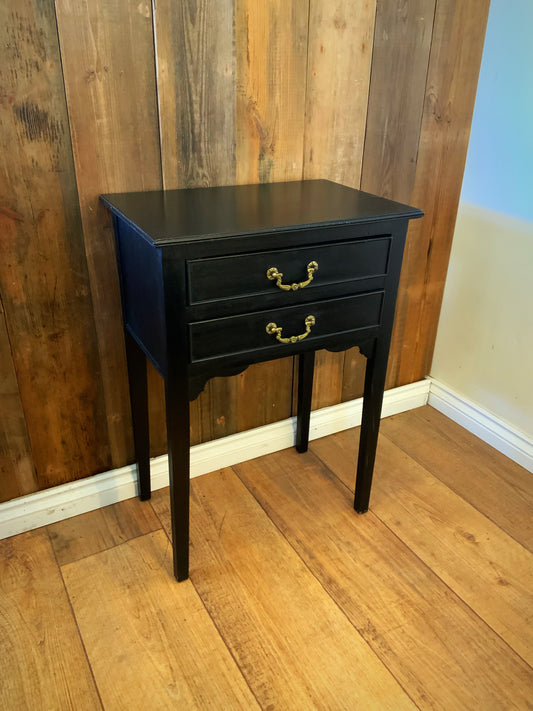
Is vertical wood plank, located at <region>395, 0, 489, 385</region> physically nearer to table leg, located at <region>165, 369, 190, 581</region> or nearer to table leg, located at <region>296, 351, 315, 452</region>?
table leg, located at <region>296, 351, 315, 452</region>

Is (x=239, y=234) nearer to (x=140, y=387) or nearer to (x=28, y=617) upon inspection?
(x=140, y=387)

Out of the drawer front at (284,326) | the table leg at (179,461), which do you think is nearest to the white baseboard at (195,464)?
the table leg at (179,461)

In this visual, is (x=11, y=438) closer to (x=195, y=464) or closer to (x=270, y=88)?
(x=195, y=464)

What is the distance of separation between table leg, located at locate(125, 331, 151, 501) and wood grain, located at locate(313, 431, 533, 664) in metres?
0.58

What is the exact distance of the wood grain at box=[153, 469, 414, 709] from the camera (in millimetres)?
1168

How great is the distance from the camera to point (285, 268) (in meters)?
1.17

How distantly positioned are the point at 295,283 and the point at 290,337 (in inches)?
4.9

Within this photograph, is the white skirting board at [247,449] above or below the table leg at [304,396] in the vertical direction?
below

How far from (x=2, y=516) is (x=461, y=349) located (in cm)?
151

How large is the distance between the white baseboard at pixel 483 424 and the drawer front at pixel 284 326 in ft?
2.61

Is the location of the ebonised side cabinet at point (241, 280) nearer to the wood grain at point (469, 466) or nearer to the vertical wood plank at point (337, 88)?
the vertical wood plank at point (337, 88)

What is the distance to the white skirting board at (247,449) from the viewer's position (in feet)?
5.01

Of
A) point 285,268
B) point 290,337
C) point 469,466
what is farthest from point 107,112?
point 469,466

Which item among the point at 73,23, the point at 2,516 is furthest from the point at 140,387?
the point at 73,23
